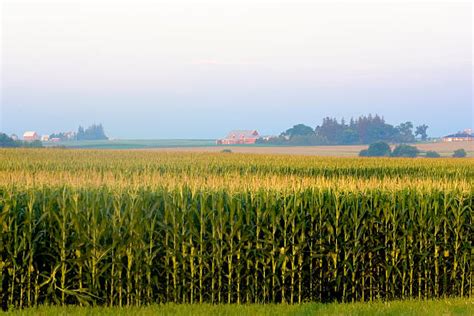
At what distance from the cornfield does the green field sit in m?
1.01

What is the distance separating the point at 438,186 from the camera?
1722cm

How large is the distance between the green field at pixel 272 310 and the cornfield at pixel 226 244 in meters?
1.01

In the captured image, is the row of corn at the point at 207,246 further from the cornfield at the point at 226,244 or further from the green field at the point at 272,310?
the green field at the point at 272,310

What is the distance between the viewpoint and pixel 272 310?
12.4 m

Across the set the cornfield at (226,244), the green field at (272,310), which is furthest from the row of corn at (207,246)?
the green field at (272,310)

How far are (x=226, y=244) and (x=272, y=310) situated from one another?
2235 millimetres

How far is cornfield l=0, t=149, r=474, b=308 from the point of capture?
45.0 ft

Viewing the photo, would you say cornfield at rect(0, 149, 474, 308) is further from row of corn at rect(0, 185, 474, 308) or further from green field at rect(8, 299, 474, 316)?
green field at rect(8, 299, 474, 316)

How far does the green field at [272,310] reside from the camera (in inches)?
475

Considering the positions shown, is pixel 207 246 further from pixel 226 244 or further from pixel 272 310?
pixel 272 310

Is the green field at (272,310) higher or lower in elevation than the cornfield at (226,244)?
lower

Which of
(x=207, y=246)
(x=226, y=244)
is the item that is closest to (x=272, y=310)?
(x=226, y=244)

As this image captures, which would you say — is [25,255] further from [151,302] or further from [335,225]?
[335,225]

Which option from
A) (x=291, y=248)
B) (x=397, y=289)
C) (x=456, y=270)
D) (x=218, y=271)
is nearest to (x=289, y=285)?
(x=291, y=248)
